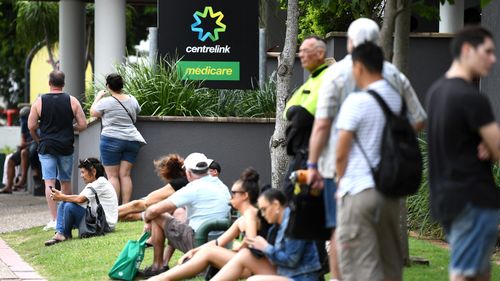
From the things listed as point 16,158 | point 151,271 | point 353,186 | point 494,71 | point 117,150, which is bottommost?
point 151,271

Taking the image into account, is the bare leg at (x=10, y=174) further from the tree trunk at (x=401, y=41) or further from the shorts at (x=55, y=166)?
the tree trunk at (x=401, y=41)

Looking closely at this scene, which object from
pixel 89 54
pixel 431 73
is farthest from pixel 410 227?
pixel 89 54

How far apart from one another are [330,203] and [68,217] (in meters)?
5.94

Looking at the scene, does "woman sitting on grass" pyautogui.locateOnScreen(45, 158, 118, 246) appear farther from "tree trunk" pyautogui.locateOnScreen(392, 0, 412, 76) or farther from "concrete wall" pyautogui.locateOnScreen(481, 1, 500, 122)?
"concrete wall" pyautogui.locateOnScreen(481, 1, 500, 122)

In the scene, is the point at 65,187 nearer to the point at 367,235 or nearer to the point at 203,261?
the point at 203,261

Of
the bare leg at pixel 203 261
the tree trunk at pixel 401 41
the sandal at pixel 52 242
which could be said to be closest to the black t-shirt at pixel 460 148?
the bare leg at pixel 203 261

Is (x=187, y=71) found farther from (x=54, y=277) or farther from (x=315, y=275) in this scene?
(x=315, y=275)

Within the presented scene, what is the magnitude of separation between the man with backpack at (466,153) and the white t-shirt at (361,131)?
572 mm

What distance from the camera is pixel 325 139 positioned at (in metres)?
7.30

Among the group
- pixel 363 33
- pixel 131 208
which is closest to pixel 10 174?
pixel 131 208

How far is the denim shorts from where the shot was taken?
14.9 meters

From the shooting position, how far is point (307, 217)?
307 inches

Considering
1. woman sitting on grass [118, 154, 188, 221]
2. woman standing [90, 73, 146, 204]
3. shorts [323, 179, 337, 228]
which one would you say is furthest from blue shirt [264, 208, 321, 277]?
woman standing [90, 73, 146, 204]

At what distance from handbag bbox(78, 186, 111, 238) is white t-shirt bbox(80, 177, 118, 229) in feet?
0.18
